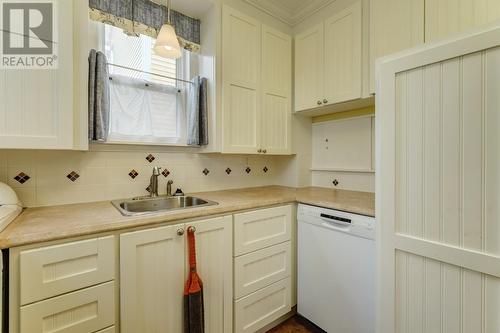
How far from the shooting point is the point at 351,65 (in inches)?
68.1

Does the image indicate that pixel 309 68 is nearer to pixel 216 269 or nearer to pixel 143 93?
pixel 143 93

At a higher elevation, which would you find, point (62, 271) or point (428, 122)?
point (428, 122)

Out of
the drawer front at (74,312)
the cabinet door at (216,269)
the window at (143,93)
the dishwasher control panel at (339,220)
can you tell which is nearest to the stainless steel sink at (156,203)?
the cabinet door at (216,269)

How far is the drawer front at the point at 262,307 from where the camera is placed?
146 cm

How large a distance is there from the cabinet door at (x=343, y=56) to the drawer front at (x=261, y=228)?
3.21 ft

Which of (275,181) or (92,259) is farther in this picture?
(275,181)

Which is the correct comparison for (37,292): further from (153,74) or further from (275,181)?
(275,181)

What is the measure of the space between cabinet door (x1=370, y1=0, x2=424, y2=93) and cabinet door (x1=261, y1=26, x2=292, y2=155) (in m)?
0.74

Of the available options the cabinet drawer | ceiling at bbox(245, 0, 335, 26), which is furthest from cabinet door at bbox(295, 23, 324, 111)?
the cabinet drawer

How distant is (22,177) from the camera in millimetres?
1330

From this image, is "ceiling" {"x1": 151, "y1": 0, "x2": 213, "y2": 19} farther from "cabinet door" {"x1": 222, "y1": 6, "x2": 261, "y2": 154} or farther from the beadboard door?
the beadboard door

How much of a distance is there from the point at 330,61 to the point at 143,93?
4.85 feet

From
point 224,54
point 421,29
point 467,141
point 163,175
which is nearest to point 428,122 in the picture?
point 467,141

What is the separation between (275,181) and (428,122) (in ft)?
5.34
